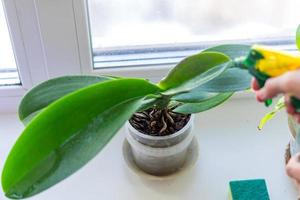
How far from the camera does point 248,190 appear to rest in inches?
34.9

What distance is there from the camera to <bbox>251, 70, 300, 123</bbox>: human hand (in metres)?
0.52

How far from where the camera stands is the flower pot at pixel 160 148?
874 mm

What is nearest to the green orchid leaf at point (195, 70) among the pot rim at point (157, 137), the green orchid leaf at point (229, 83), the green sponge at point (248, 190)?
the green orchid leaf at point (229, 83)

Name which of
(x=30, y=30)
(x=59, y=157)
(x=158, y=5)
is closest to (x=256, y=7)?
(x=158, y=5)

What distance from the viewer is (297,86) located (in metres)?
0.52

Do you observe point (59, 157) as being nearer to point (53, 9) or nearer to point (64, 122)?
point (64, 122)

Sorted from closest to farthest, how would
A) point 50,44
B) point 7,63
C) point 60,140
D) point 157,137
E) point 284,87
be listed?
point 284,87 < point 60,140 < point 157,137 < point 50,44 < point 7,63

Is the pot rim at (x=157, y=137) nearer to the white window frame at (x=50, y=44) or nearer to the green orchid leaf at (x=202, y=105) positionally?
the green orchid leaf at (x=202, y=105)

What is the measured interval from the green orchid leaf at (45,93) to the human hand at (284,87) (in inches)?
11.4

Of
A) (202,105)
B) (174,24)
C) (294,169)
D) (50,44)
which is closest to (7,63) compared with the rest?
(50,44)

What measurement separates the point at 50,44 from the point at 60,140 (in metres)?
0.37

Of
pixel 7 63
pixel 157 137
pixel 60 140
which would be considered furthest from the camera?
pixel 7 63

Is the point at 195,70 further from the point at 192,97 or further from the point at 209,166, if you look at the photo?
the point at 209,166

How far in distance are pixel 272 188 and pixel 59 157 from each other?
0.46 metres
